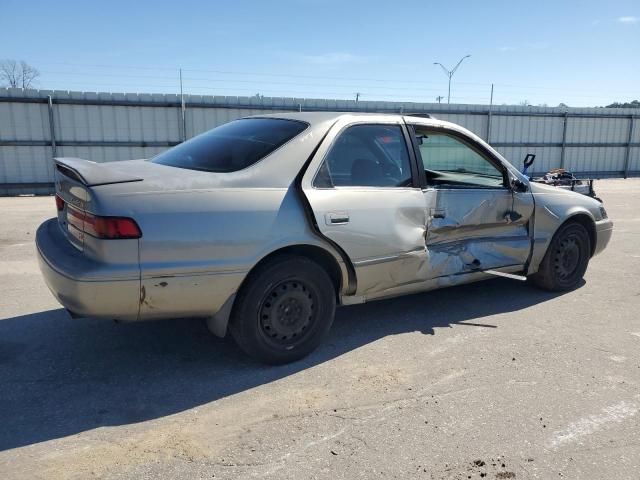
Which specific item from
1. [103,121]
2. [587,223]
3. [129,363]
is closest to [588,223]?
Result: [587,223]

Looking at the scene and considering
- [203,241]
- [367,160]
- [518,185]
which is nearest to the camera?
[203,241]

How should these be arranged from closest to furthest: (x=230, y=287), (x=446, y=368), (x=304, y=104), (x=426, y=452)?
(x=426, y=452), (x=230, y=287), (x=446, y=368), (x=304, y=104)

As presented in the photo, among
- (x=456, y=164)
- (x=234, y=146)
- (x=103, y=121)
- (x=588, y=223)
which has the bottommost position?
(x=588, y=223)

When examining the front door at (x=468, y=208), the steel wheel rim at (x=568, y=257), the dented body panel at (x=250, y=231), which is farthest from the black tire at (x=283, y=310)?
the steel wheel rim at (x=568, y=257)

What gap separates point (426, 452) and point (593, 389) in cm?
140

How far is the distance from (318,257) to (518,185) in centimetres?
222

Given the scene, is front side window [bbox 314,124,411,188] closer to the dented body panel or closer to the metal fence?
the dented body panel

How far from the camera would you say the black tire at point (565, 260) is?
5316mm

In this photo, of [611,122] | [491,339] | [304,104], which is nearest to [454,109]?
[304,104]

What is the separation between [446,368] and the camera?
3.71 meters

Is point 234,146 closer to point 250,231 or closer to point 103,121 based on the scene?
point 250,231

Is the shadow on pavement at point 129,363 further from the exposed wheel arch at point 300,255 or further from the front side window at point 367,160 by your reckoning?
the front side window at point 367,160

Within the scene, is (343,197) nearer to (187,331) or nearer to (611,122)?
(187,331)

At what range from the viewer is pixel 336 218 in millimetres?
3658
